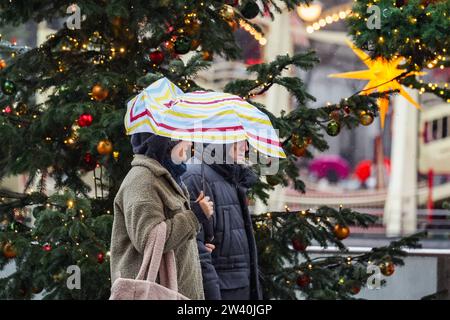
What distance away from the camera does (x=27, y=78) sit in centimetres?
893

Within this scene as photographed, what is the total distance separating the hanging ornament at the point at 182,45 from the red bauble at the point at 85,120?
36.7 inches

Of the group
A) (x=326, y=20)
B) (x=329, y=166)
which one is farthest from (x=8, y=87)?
(x=329, y=166)

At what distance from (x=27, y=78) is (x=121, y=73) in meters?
0.88

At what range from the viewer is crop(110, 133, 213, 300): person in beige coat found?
217 inches

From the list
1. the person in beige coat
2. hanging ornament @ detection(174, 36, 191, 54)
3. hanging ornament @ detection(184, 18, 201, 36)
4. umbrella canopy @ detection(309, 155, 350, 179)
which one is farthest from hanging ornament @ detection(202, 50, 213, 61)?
umbrella canopy @ detection(309, 155, 350, 179)

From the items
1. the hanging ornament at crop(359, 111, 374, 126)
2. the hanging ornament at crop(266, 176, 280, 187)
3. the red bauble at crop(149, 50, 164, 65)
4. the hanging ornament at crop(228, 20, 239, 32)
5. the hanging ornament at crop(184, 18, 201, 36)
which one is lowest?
the hanging ornament at crop(266, 176, 280, 187)

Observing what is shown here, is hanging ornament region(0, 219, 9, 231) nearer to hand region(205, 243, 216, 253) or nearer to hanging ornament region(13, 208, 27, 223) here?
hanging ornament region(13, 208, 27, 223)

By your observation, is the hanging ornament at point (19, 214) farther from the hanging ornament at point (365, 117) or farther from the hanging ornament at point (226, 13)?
the hanging ornament at point (365, 117)

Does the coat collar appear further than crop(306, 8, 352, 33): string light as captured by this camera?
No

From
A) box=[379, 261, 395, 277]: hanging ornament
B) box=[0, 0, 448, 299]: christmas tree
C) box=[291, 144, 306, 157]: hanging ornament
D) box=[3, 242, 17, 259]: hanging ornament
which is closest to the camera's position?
box=[3, 242, 17, 259]: hanging ornament

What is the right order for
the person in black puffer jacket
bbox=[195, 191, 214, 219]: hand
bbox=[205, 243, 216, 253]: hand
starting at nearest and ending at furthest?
bbox=[195, 191, 214, 219]: hand → bbox=[205, 243, 216, 253]: hand → the person in black puffer jacket

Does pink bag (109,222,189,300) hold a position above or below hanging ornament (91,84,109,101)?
below
